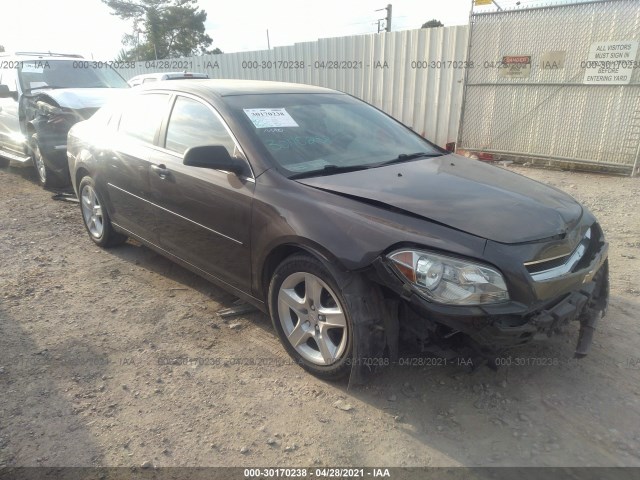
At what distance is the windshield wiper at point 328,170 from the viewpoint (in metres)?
2.93

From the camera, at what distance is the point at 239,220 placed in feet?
10.0

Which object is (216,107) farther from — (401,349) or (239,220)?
(401,349)

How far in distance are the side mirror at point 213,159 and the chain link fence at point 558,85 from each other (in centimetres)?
666

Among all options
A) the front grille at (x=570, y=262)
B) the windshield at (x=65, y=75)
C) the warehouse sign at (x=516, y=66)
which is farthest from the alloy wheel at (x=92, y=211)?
the warehouse sign at (x=516, y=66)

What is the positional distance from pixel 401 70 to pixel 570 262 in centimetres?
807

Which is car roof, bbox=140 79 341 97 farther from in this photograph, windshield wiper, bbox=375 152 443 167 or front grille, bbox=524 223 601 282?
front grille, bbox=524 223 601 282

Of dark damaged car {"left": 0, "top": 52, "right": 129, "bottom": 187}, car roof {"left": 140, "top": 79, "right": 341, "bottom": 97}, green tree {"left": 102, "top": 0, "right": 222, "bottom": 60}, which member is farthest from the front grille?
green tree {"left": 102, "top": 0, "right": 222, "bottom": 60}

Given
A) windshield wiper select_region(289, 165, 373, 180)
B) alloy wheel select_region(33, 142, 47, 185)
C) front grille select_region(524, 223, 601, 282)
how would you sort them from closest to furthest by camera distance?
front grille select_region(524, 223, 601, 282) < windshield wiper select_region(289, 165, 373, 180) < alloy wheel select_region(33, 142, 47, 185)

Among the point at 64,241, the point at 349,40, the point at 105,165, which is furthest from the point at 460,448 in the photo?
the point at 349,40

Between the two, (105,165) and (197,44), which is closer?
(105,165)

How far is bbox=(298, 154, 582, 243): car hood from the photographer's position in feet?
8.00

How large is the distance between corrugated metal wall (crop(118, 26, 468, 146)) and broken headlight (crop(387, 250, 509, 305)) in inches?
293

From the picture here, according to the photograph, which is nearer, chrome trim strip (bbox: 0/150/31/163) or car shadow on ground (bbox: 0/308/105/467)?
car shadow on ground (bbox: 0/308/105/467)

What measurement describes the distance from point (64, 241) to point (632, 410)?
5.33 m
